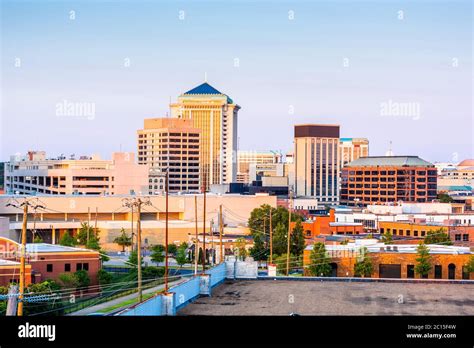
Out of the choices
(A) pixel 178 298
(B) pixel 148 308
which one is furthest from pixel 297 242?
(B) pixel 148 308

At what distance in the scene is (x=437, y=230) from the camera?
42.8 meters

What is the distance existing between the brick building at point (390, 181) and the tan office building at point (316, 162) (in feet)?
149

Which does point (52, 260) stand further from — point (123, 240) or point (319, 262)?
point (123, 240)

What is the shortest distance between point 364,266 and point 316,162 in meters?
107

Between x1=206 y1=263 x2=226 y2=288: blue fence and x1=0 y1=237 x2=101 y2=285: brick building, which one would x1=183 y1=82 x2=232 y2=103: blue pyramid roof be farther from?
x1=206 y1=263 x2=226 y2=288: blue fence

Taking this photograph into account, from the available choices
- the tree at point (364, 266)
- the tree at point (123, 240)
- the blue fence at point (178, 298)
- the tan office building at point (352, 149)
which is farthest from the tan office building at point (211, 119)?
the blue fence at point (178, 298)

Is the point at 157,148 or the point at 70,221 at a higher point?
the point at 157,148

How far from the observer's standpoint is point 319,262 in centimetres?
3111

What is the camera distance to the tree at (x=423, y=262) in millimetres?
29922

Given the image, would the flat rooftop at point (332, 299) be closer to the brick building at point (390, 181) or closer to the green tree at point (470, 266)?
the green tree at point (470, 266)
